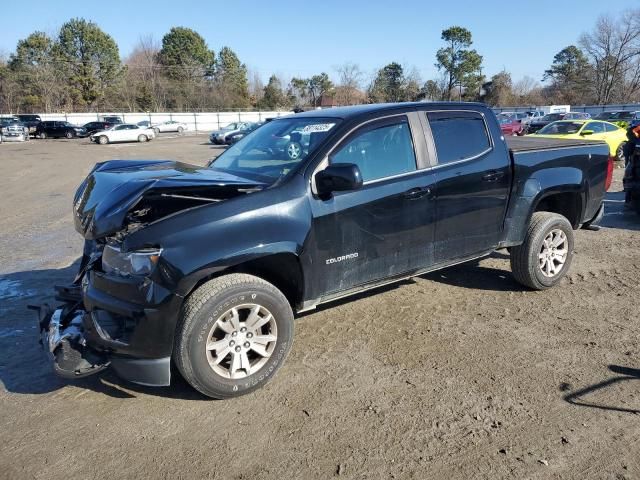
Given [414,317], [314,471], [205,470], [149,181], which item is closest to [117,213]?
[149,181]

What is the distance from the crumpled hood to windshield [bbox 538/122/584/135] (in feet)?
50.5

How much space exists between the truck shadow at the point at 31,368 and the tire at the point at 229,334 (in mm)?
274

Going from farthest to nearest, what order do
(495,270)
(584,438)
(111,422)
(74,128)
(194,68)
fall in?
(194,68), (74,128), (495,270), (111,422), (584,438)

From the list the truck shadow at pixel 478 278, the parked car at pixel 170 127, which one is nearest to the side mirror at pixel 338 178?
the truck shadow at pixel 478 278

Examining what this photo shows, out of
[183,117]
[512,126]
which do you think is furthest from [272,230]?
[183,117]

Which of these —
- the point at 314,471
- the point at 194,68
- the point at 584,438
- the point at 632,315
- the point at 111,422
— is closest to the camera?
the point at 314,471

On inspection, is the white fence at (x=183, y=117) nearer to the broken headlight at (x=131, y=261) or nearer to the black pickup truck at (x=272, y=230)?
the black pickup truck at (x=272, y=230)

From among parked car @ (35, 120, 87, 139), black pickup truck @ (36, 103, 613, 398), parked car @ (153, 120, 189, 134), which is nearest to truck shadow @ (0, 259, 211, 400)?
black pickup truck @ (36, 103, 613, 398)

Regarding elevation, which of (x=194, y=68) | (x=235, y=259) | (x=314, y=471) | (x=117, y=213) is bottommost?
(x=314, y=471)

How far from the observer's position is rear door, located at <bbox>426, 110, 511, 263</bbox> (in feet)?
14.4

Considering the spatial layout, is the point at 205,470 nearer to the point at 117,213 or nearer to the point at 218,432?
the point at 218,432

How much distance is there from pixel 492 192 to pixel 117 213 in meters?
3.22

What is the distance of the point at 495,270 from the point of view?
6.12 metres

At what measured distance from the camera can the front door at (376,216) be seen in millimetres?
3744
